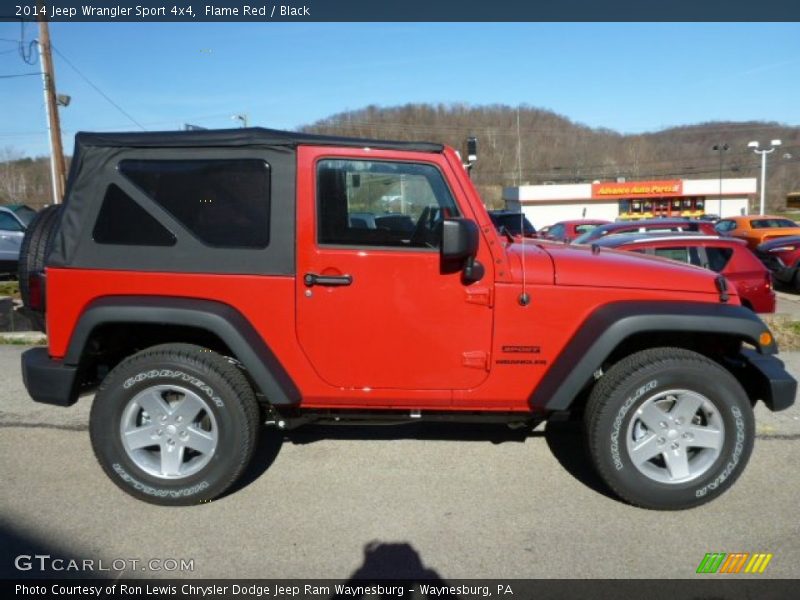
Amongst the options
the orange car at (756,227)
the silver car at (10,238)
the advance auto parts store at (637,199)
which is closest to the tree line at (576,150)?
the advance auto parts store at (637,199)

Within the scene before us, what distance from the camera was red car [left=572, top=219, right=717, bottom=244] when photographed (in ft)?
37.1

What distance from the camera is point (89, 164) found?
136 inches

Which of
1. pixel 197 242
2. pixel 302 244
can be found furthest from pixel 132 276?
pixel 302 244

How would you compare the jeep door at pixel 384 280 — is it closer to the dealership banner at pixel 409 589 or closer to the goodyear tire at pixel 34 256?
the dealership banner at pixel 409 589

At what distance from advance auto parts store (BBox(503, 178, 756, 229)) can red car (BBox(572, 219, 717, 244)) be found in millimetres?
42284

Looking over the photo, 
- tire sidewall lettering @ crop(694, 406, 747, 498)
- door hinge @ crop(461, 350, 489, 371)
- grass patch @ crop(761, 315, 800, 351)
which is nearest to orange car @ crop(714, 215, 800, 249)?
grass patch @ crop(761, 315, 800, 351)

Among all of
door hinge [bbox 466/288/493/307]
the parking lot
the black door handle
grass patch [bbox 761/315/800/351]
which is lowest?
the parking lot

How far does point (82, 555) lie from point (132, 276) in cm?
142

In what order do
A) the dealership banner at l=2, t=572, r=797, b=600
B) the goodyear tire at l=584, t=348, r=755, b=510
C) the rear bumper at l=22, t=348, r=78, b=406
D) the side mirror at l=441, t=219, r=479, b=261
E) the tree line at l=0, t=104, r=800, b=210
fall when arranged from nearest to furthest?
the dealership banner at l=2, t=572, r=797, b=600 → the side mirror at l=441, t=219, r=479, b=261 → the goodyear tire at l=584, t=348, r=755, b=510 → the rear bumper at l=22, t=348, r=78, b=406 → the tree line at l=0, t=104, r=800, b=210

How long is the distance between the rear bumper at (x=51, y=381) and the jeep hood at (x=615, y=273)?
2572mm

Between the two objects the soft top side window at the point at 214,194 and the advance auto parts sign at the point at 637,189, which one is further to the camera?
the advance auto parts sign at the point at 637,189

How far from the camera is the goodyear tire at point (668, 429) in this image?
3.33 meters

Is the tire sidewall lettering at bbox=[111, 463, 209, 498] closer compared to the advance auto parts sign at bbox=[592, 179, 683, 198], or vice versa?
the tire sidewall lettering at bbox=[111, 463, 209, 498]

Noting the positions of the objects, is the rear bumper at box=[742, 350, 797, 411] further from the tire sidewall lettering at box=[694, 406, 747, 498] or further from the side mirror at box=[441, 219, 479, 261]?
the side mirror at box=[441, 219, 479, 261]
